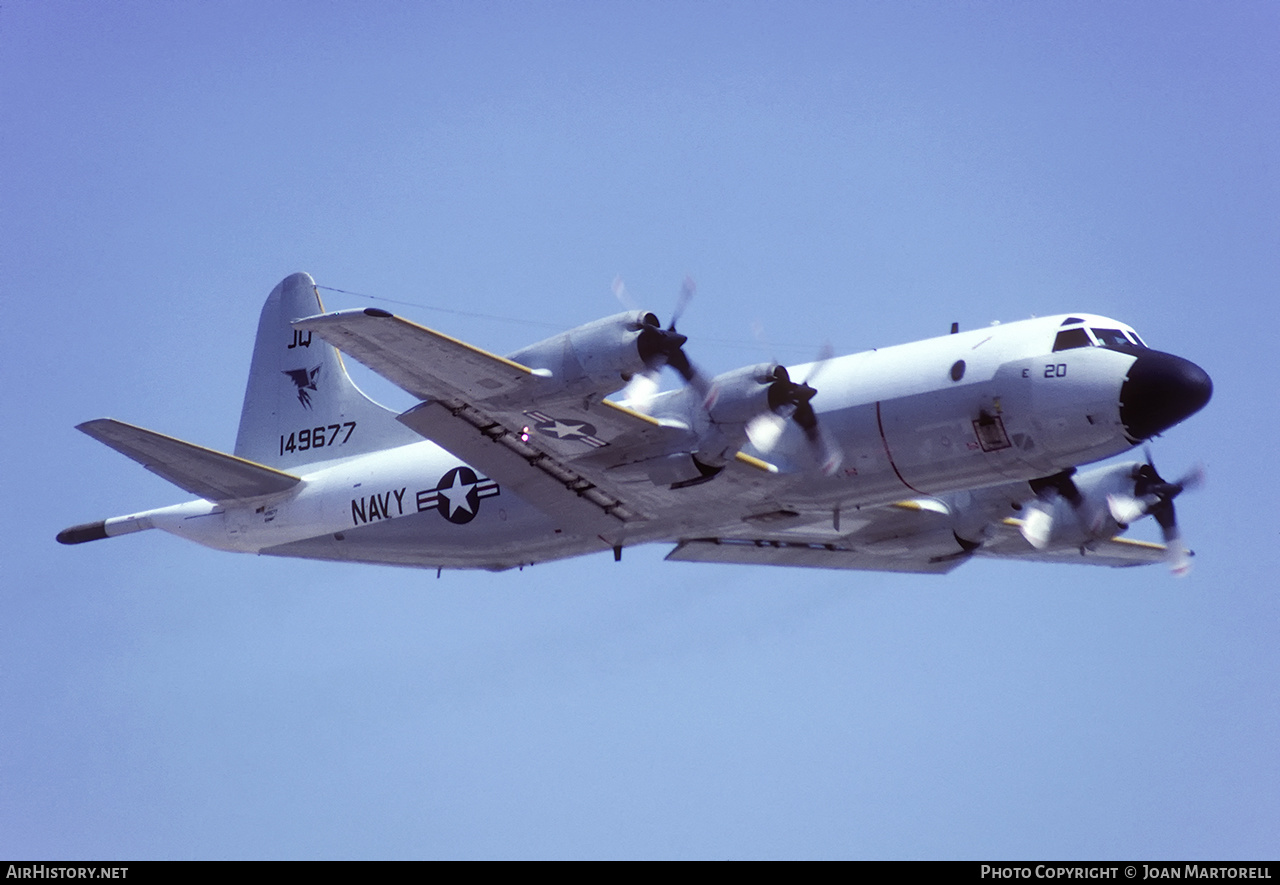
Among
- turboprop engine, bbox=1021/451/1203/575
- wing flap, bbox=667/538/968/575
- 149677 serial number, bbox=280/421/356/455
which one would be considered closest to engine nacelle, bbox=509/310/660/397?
wing flap, bbox=667/538/968/575

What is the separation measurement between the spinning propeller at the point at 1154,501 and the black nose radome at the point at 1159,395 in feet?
18.3

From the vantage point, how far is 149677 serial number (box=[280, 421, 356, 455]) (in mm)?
28594

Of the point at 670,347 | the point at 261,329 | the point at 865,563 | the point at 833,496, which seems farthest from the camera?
the point at 261,329

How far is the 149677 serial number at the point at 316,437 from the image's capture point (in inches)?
1126

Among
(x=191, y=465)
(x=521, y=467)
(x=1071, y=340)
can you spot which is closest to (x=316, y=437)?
(x=191, y=465)

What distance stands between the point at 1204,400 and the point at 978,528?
19.1 ft

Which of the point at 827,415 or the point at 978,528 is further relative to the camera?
the point at 978,528

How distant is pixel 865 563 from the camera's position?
28.3m

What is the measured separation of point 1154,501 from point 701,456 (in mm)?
9611

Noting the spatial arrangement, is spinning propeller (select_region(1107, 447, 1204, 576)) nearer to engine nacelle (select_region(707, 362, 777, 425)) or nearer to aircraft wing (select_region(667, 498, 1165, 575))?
aircraft wing (select_region(667, 498, 1165, 575))

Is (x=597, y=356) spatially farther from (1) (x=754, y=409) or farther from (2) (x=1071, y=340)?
(2) (x=1071, y=340)
